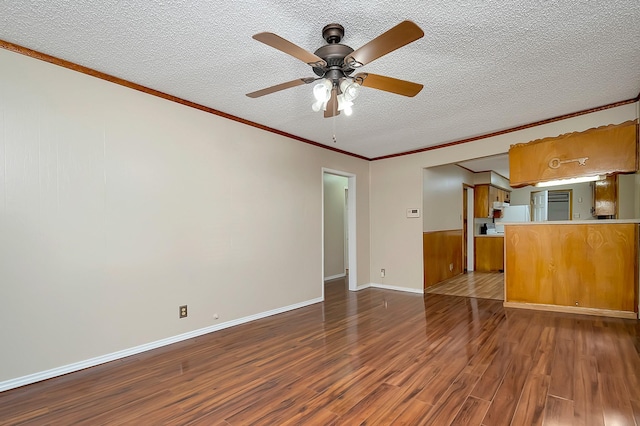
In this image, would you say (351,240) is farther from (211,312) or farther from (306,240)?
(211,312)

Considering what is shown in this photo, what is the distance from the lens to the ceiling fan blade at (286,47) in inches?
61.7

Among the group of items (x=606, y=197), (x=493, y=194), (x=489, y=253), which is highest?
(x=493, y=194)

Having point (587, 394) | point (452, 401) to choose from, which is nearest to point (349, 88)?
point (452, 401)

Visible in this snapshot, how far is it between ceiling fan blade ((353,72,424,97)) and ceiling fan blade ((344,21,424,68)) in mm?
132

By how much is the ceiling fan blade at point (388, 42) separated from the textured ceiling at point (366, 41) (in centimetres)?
33

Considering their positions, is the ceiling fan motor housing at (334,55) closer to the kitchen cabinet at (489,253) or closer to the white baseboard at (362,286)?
the white baseboard at (362,286)

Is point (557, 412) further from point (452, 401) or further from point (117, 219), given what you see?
point (117, 219)

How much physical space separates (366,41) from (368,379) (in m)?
2.51

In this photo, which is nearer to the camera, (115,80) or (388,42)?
(388,42)

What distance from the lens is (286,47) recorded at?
1.69 m

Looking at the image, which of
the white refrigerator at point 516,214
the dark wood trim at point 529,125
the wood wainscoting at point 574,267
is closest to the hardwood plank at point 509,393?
the wood wainscoting at point 574,267

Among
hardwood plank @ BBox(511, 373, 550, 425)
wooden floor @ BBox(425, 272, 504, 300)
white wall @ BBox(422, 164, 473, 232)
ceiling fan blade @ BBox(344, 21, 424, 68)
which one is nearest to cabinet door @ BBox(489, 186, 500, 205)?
white wall @ BBox(422, 164, 473, 232)

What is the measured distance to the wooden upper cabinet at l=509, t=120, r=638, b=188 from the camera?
355cm

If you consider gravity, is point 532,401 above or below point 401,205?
below
